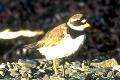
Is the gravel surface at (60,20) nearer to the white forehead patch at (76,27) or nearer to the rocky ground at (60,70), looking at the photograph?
the rocky ground at (60,70)

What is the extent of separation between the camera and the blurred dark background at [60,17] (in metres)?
6.34

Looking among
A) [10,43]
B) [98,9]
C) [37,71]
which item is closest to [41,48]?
[37,71]

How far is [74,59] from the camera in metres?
4.87

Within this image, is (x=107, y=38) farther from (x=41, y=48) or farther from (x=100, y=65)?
(x=41, y=48)

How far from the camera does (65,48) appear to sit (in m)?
4.12

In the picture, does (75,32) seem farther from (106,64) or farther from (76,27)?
(106,64)

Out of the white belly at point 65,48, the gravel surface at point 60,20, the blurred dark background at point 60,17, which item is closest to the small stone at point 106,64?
the gravel surface at point 60,20

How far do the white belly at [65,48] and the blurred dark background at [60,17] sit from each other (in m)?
1.99

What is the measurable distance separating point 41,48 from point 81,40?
26cm

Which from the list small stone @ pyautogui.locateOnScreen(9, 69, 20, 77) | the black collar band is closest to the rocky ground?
small stone @ pyautogui.locateOnScreen(9, 69, 20, 77)

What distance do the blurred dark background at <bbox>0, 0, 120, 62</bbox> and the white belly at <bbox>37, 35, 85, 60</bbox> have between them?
199cm

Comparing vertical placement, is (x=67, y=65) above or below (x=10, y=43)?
below

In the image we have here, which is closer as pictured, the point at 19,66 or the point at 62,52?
the point at 62,52

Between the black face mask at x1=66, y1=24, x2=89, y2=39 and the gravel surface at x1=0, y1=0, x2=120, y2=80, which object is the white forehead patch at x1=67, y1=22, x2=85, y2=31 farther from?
the gravel surface at x1=0, y1=0, x2=120, y2=80
